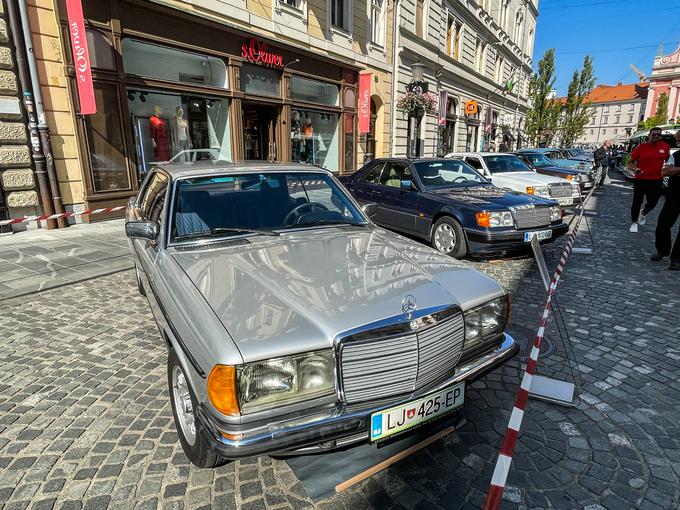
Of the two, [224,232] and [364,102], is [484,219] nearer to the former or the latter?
[224,232]

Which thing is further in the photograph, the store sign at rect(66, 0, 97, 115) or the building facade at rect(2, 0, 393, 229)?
the building facade at rect(2, 0, 393, 229)

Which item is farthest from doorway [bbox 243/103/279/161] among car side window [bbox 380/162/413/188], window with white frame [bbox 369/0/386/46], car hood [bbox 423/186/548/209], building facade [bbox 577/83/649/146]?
building facade [bbox 577/83/649/146]

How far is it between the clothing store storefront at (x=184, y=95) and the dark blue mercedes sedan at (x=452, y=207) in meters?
5.12

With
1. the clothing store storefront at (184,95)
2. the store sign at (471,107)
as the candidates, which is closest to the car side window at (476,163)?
the clothing store storefront at (184,95)

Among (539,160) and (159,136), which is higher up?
(159,136)

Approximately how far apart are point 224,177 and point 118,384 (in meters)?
1.78

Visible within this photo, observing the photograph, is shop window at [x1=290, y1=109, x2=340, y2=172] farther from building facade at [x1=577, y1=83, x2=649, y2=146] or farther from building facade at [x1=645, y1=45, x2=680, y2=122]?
building facade at [x1=577, y1=83, x2=649, y2=146]

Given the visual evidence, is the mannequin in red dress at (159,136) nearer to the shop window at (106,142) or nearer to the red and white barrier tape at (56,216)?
the shop window at (106,142)

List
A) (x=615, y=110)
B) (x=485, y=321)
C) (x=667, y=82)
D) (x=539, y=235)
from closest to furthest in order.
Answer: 1. (x=485, y=321)
2. (x=539, y=235)
3. (x=667, y=82)
4. (x=615, y=110)

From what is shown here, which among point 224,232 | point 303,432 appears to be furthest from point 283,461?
point 224,232

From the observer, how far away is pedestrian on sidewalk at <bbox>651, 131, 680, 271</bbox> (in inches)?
226

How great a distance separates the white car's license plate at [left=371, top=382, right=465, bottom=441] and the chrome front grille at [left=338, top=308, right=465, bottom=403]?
0.07 metres

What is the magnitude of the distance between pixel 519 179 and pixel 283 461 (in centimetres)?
922

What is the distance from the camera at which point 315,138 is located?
14484 mm
